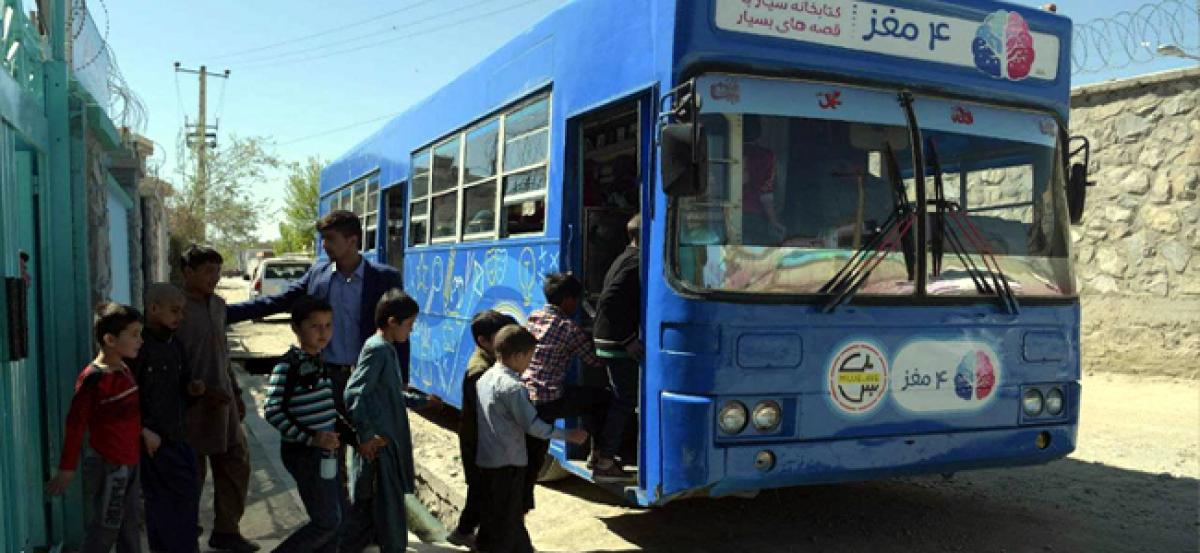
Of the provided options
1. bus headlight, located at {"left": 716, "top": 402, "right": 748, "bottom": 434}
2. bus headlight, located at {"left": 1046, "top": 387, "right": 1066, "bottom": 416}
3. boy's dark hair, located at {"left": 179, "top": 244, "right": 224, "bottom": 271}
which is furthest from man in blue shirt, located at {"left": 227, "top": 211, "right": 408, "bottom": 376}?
bus headlight, located at {"left": 1046, "top": 387, "right": 1066, "bottom": 416}

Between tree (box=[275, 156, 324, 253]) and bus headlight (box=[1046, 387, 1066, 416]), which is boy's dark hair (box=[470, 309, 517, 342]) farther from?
tree (box=[275, 156, 324, 253])

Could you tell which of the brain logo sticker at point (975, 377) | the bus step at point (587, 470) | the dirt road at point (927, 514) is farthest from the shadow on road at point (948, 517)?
the brain logo sticker at point (975, 377)

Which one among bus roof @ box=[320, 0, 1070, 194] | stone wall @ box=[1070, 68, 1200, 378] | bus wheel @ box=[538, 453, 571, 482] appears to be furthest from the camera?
stone wall @ box=[1070, 68, 1200, 378]

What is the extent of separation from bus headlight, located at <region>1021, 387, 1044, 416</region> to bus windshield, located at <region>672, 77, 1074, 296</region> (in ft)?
1.78

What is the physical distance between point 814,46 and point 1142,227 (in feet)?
30.0

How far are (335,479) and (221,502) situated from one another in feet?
3.55

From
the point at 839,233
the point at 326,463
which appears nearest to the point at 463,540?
the point at 326,463

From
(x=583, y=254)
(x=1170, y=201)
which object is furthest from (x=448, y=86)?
(x=1170, y=201)

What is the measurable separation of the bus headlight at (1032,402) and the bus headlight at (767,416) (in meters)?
1.46

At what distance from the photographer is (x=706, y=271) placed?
A: 14.2ft

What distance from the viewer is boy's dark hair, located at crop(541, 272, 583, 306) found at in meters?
5.14

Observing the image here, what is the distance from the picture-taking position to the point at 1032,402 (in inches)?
193

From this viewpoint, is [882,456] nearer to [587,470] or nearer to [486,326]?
[587,470]

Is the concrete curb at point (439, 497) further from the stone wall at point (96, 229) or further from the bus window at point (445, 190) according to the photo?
the stone wall at point (96, 229)
